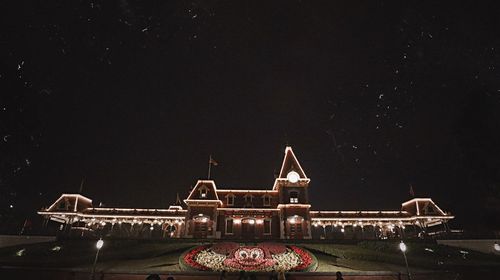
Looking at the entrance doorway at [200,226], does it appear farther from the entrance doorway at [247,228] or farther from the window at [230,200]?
the entrance doorway at [247,228]

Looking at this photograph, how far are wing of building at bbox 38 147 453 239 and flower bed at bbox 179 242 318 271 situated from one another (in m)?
14.2

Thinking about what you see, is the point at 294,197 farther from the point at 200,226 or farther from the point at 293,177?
the point at 200,226

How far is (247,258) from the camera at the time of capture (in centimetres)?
2555

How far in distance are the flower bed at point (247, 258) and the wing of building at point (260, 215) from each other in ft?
46.7

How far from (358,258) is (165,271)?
17928 millimetres

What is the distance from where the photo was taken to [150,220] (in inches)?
1929

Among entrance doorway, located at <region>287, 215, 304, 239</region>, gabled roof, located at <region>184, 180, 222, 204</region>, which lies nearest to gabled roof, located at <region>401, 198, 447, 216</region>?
entrance doorway, located at <region>287, 215, 304, 239</region>

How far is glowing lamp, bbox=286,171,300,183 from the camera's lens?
44.4 metres

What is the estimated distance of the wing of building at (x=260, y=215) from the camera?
42.8m

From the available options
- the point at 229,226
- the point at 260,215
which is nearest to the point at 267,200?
the point at 260,215


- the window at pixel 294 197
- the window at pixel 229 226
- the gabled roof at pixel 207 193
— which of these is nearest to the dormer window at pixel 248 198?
the window at pixel 229 226

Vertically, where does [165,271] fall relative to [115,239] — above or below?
below

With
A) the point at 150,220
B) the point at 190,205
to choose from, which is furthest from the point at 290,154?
the point at 150,220

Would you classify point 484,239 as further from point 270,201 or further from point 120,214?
point 120,214
